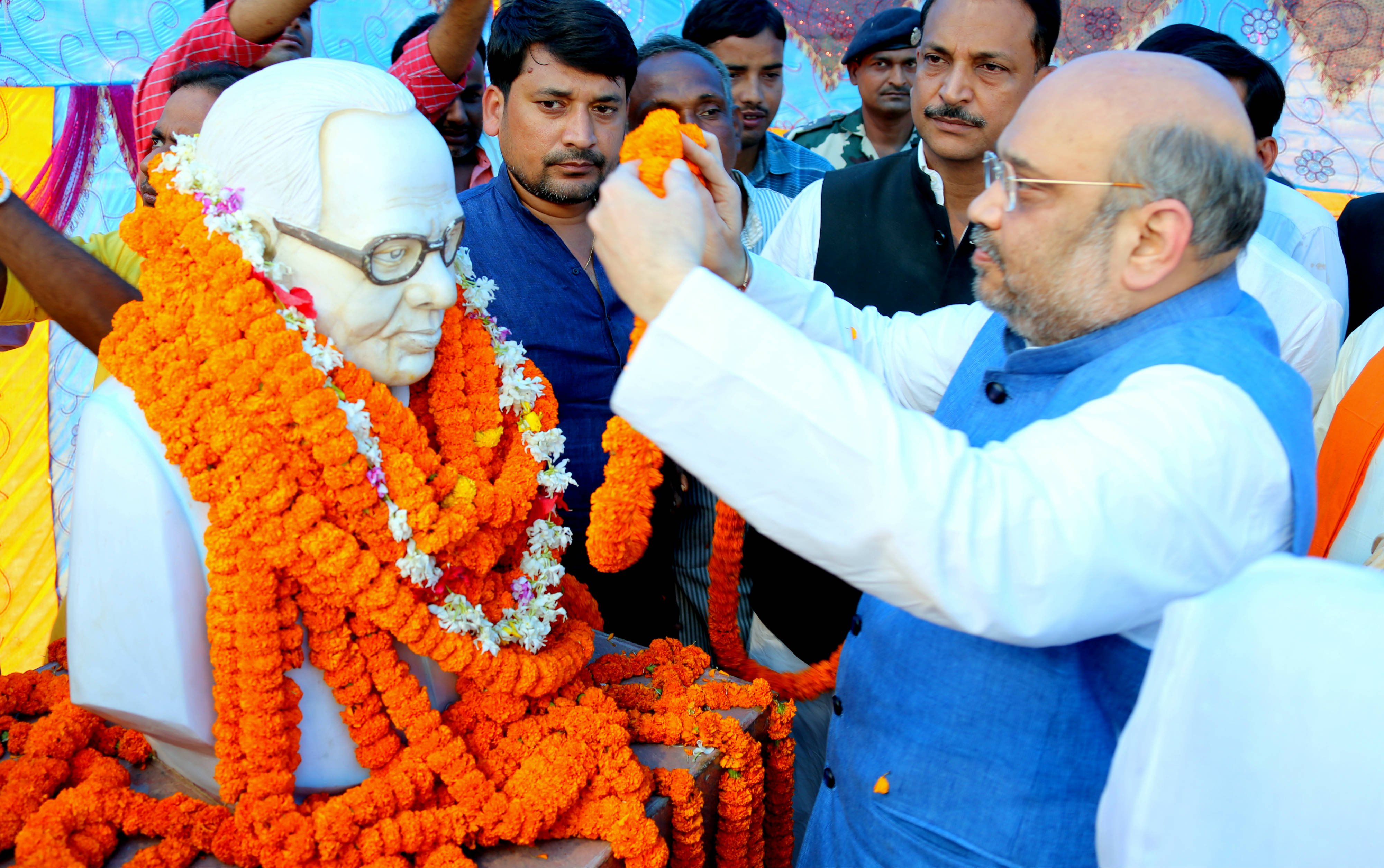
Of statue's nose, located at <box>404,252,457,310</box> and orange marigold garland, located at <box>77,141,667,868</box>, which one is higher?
statue's nose, located at <box>404,252,457,310</box>

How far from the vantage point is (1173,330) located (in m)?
1.37

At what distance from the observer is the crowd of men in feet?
3.73

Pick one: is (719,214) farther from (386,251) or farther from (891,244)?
(891,244)

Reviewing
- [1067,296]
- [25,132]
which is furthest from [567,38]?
[25,132]

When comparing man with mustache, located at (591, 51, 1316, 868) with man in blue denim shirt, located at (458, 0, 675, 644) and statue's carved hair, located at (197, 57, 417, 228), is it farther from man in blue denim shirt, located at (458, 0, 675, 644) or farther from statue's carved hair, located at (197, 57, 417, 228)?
man in blue denim shirt, located at (458, 0, 675, 644)

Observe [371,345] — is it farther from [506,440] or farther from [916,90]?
[916,90]

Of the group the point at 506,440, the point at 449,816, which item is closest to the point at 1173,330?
the point at 506,440

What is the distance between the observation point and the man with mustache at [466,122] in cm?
374

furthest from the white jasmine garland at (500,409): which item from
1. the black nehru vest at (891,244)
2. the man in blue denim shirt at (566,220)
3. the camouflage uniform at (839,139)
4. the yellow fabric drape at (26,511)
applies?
the camouflage uniform at (839,139)

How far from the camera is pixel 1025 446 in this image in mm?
1206

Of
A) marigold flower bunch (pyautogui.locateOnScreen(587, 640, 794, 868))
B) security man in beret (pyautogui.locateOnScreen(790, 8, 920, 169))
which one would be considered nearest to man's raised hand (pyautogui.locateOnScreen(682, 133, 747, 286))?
marigold flower bunch (pyautogui.locateOnScreen(587, 640, 794, 868))

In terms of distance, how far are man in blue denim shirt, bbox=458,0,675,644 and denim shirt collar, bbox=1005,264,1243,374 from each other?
1.66 meters

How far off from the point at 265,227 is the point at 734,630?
5.20ft

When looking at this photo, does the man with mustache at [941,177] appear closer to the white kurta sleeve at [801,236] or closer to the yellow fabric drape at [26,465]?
the white kurta sleeve at [801,236]
